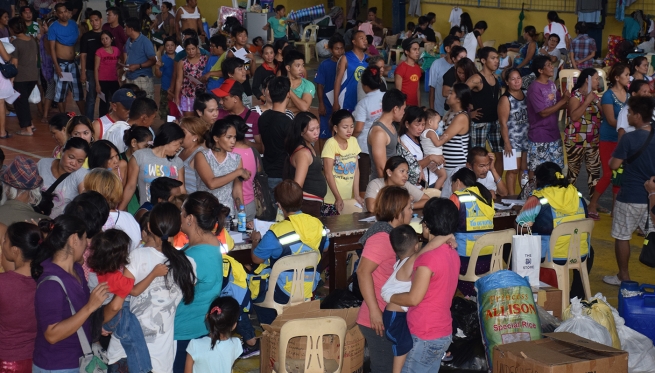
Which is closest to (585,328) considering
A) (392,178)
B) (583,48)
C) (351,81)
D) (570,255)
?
(570,255)

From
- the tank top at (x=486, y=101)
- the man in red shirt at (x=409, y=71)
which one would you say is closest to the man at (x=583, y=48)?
the man in red shirt at (x=409, y=71)

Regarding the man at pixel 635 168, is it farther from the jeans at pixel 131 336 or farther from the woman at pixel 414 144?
the jeans at pixel 131 336

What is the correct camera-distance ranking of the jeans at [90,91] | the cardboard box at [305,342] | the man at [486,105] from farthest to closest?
the jeans at [90,91]
the man at [486,105]
the cardboard box at [305,342]

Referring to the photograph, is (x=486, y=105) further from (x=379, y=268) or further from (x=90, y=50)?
→ (x=90, y=50)

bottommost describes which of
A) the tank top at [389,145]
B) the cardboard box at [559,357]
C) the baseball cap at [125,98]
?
the cardboard box at [559,357]

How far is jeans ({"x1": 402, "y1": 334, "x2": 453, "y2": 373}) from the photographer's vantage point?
4.93 m

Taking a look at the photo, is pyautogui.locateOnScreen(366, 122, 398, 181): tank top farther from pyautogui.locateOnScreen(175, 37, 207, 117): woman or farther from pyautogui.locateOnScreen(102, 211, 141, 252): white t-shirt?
pyautogui.locateOnScreen(175, 37, 207, 117): woman

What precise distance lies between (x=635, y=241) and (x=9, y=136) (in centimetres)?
908

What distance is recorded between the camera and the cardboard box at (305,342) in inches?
205

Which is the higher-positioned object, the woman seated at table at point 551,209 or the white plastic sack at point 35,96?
the white plastic sack at point 35,96

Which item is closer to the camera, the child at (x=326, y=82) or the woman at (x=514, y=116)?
the woman at (x=514, y=116)

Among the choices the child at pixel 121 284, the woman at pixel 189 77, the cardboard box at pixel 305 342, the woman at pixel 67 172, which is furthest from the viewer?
the woman at pixel 189 77

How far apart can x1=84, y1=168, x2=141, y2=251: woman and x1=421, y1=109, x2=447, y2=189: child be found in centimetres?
334

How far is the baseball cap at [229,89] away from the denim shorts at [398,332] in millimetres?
3953
